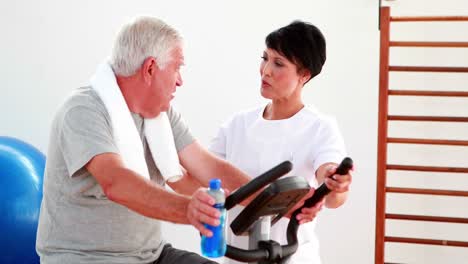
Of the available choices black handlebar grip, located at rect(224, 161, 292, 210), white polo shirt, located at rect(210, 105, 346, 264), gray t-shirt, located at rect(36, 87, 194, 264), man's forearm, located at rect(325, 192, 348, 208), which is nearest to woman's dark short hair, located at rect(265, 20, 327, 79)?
white polo shirt, located at rect(210, 105, 346, 264)

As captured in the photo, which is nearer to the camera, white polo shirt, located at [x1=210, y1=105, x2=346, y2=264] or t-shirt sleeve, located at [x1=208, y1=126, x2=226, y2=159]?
white polo shirt, located at [x1=210, y1=105, x2=346, y2=264]

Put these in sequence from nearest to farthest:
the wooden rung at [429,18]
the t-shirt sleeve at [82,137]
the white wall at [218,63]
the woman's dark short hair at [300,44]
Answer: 1. the t-shirt sleeve at [82,137]
2. the woman's dark short hair at [300,44]
3. the wooden rung at [429,18]
4. the white wall at [218,63]

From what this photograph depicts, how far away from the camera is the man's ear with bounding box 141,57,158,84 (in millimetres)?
2285

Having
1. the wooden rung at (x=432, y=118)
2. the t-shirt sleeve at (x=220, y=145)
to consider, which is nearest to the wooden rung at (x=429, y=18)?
the wooden rung at (x=432, y=118)

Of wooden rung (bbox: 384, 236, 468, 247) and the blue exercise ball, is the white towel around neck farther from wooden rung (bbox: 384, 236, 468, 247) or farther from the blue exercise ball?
wooden rung (bbox: 384, 236, 468, 247)

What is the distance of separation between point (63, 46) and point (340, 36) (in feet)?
5.51

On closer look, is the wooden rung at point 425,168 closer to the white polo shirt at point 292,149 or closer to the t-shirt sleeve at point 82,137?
the white polo shirt at point 292,149

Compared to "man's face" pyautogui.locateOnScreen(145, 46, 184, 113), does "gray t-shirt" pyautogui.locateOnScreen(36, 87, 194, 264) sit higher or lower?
lower

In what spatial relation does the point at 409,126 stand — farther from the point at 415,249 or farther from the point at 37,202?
the point at 37,202

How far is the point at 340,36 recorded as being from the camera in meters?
4.22

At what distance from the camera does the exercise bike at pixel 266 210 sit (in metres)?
1.81

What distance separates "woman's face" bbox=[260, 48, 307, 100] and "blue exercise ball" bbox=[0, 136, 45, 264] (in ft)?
5.03

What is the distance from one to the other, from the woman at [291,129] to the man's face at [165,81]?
54 centimetres

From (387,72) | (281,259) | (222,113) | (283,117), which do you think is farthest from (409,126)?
(281,259)
